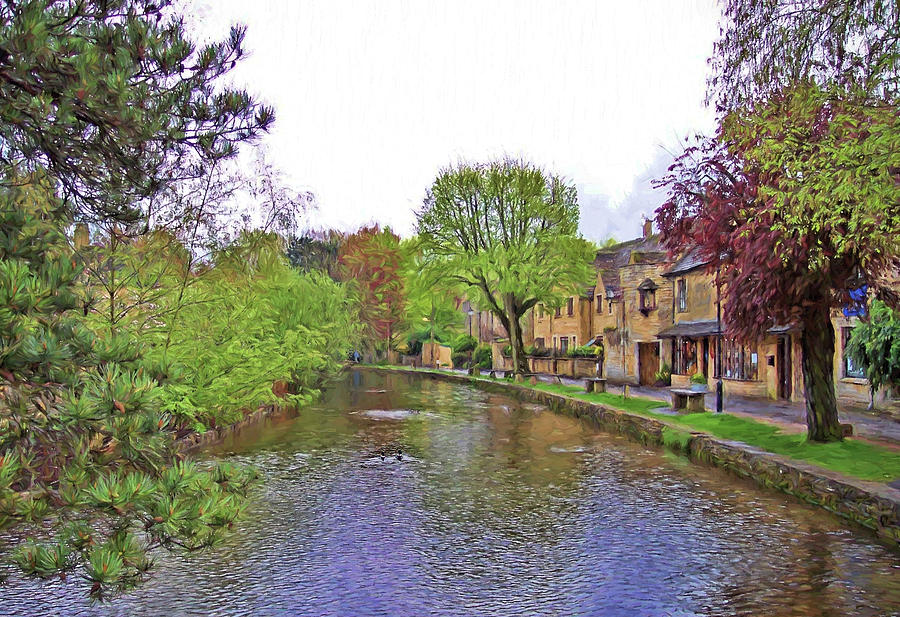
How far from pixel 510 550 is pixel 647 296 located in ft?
126

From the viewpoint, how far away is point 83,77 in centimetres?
461

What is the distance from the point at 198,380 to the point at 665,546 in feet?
46.3

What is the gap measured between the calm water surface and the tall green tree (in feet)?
101

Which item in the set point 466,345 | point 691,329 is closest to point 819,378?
point 691,329

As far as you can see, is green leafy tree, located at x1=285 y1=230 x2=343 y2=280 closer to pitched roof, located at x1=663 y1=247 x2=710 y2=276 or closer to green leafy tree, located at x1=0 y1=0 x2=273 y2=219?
pitched roof, located at x1=663 y1=247 x2=710 y2=276

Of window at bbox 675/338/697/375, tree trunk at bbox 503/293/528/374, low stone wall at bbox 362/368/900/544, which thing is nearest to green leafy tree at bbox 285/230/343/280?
tree trunk at bbox 503/293/528/374

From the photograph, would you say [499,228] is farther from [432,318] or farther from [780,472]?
[780,472]

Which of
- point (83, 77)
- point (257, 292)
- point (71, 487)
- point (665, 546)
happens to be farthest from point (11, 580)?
point (257, 292)

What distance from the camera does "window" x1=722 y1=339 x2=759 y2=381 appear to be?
35.7 m

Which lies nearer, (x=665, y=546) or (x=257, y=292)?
(x=665, y=546)

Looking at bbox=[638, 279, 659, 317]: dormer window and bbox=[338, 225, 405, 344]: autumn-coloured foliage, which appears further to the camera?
bbox=[338, 225, 405, 344]: autumn-coloured foliage

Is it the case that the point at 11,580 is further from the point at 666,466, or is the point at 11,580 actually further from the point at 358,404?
the point at 358,404

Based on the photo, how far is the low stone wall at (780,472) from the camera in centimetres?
1250

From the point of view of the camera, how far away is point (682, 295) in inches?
1702
